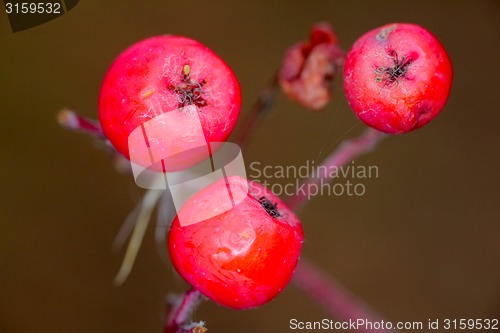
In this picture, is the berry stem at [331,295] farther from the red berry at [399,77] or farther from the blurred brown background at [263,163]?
the red berry at [399,77]

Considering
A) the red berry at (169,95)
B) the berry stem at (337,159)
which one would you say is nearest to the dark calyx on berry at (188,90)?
the red berry at (169,95)

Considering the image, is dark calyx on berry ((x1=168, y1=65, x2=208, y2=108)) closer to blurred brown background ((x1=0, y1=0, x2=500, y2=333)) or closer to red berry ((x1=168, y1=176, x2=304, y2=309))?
red berry ((x1=168, y1=176, x2=304, y2=309))

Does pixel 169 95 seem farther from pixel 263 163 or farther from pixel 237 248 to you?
pixel 263 163

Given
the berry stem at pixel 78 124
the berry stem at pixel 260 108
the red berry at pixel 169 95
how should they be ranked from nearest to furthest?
the red berry at pixel 169 95 → the berry stem at pixel 78 124 → the berry stem at pixel 260 108

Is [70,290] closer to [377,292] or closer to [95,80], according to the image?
[95,80]

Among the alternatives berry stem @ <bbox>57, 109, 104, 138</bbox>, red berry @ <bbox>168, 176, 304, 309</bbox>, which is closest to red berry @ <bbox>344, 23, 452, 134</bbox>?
red berry @ <bbox>168, 176, 304, 309</bbox>

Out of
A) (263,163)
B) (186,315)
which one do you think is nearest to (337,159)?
(263,163)

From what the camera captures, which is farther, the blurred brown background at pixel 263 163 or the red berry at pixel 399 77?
the blurred brown background at pixel 263 163
